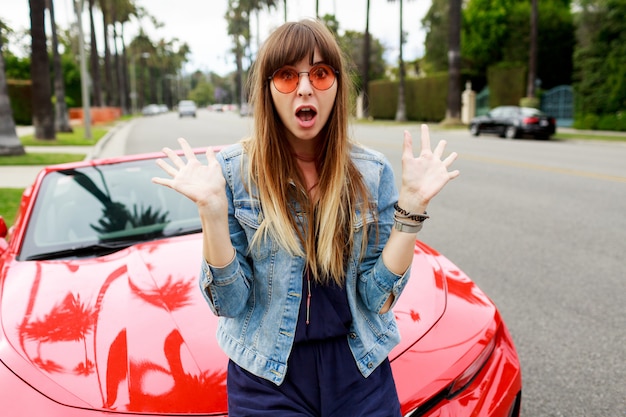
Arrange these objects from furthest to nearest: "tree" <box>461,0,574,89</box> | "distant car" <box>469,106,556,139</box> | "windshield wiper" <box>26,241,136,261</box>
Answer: "tree" <box>461,0,574,89</box> → "distant car" <box>469,106,556,139</box> → "windshield wiper" <box>26,241,136,261</box>

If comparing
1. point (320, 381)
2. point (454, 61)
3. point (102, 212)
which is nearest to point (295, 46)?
point (320, 381)

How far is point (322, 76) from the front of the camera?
164 centimetres

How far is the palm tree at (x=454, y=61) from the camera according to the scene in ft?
93.6

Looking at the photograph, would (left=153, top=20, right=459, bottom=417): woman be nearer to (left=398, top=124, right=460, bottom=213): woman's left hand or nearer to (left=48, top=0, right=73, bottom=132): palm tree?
(left=398, top=124, right=460, bottom=213): woman's left hand

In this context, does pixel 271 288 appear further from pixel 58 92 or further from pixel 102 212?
pixel 58 92

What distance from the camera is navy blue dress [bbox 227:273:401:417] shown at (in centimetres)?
158

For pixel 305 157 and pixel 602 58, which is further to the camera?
pixel 602 58

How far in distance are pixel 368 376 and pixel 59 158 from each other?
1477 centimetres

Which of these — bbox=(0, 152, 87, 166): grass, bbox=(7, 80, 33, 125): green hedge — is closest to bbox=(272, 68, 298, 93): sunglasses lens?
bbox=(0, 152, 87, 166): grass

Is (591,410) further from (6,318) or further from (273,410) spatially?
(6,318)

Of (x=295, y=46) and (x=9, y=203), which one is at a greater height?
(x=295, y=46)

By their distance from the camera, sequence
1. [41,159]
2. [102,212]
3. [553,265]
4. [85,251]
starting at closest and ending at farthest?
[85,251] → [102,212] → [553,265] → [41,159]

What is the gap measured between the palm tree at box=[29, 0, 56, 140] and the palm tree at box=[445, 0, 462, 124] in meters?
19.2

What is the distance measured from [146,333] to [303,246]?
0.77 metres
